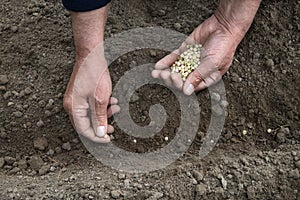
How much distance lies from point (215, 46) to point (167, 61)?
17 centimetres

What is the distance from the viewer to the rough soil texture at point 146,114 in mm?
1797

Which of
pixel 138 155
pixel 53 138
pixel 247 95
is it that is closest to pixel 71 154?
pixel 53 138

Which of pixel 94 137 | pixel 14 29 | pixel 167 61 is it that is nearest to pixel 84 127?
pixel 94 137

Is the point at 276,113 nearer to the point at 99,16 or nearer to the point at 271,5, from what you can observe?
the point at 271,5

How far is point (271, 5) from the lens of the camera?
2.11 metres

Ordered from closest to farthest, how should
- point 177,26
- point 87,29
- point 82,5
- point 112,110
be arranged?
point 82,5, point 87,29, point 112,110, point 177,26

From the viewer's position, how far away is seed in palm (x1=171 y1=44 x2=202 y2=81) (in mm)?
1981

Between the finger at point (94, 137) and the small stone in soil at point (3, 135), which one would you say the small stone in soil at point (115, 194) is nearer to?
the finger at point (94, 137)

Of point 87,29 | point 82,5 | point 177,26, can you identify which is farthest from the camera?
point 177,26

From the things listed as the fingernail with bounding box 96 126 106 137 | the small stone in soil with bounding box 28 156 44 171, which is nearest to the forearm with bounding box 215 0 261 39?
the fingernail with bounding box 96 126 106 137

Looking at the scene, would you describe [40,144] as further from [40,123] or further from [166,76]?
[166,76]

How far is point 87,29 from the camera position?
6.01 feet

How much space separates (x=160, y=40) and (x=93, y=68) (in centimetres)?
30

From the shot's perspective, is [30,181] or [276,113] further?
[276,113]
